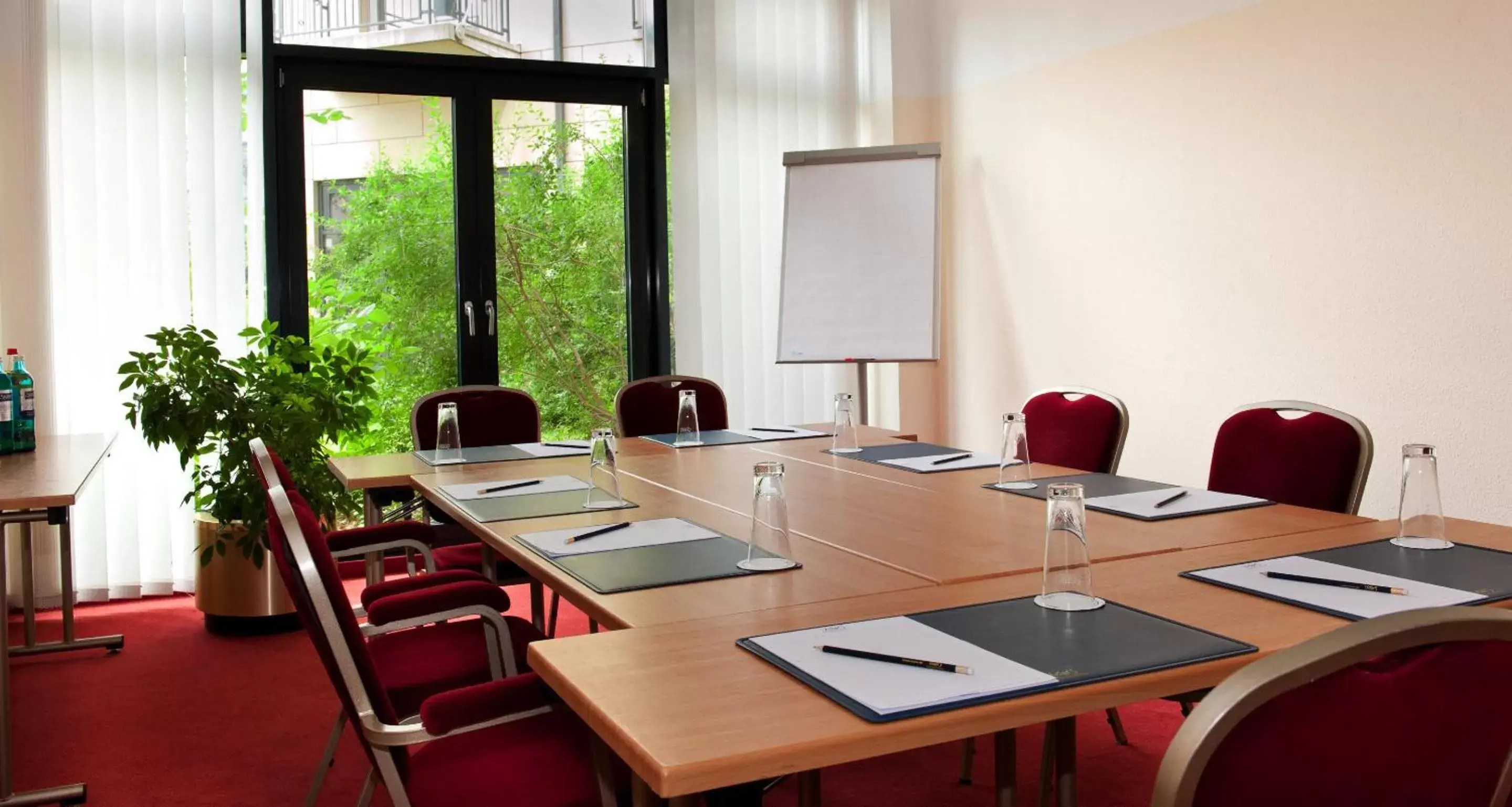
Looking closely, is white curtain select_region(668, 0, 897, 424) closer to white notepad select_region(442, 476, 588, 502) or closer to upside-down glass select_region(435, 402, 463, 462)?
upside-down glass select_region(435, 402, 463, 462)

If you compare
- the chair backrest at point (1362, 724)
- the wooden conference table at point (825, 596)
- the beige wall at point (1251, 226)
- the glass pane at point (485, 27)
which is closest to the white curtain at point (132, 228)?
the glass pane at point (485, 27)

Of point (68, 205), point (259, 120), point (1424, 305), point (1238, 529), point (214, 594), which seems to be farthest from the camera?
point (259, 120)

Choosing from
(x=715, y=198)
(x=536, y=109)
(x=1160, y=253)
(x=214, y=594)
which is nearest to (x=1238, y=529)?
(x=1160, y=253)

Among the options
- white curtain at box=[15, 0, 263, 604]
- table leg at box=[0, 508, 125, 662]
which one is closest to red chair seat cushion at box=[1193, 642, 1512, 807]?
table leg at box=[0, 508, 125, 662]

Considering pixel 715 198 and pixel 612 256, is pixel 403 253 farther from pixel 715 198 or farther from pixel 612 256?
pixel 715 198

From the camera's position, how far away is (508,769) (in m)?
1.95

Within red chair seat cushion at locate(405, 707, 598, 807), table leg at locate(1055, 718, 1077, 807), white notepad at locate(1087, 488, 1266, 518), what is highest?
white notepad at locate(1087, 488, 1266, 518)

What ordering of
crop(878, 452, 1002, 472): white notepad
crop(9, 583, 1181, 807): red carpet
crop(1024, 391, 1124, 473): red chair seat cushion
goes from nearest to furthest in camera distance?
crop(9, 583, 1181, 807): red carpet < crop(878, 452, 1002, 472): white notepad < crop(1024, 391, 1124, 473): red chair seat cushion

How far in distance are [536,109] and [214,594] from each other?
2865 millimetres

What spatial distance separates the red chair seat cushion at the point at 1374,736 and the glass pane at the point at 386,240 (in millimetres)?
5132

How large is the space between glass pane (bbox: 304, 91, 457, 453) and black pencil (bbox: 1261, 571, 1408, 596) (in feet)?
15.2

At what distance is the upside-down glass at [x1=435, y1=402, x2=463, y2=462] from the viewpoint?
12.0 feet

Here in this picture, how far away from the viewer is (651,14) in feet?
20.6

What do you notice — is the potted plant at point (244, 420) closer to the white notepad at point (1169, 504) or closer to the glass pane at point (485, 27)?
the glass pane at point (485, 27)
